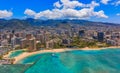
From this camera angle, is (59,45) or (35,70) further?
(59,45)

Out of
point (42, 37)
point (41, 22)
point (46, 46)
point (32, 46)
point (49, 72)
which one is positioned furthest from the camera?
point (41, 22)

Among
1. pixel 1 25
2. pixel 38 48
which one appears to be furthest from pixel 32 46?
pixel 1 25

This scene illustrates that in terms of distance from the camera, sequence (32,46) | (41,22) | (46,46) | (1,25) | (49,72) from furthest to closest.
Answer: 1. (41,22)
2. (1,25)
3. (46,46)
4. (32,46)
5. (49,72)

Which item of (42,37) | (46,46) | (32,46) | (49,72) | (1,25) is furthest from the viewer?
(1,25)

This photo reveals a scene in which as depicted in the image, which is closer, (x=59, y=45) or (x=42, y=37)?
(x=59, y=45)

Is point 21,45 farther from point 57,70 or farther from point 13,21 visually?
point 13,21

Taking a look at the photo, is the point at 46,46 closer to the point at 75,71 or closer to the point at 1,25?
the point at 75,71

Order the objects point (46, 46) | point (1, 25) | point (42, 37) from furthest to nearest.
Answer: point (1, 25) < point (42, 37) < point (46, 46)

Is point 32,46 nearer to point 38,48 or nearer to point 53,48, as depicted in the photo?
point 38,48

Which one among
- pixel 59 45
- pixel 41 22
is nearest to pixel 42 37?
pixel 59 45
